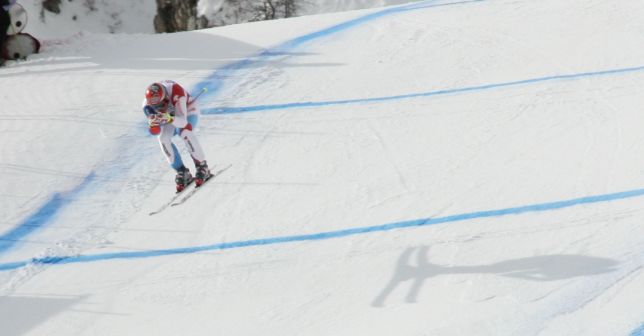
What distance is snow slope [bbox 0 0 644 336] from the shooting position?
5773mm

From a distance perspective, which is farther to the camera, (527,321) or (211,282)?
(211,282)

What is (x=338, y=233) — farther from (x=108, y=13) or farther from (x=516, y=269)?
(x=108, y=13)

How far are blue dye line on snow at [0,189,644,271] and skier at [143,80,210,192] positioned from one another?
89 cm

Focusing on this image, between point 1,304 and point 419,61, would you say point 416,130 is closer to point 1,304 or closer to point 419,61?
point 419,61

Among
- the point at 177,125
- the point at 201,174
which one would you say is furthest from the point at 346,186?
the point at 177,125

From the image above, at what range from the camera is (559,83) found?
389 inches

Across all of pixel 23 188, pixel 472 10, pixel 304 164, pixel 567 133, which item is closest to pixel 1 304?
pixel 23 188

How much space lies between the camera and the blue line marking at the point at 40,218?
7.49 metres

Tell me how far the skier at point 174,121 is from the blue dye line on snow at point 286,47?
3086mm

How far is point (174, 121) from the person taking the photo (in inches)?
288

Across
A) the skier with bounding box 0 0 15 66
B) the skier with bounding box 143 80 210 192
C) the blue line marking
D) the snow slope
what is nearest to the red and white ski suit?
the skier with bounding box 143 80 210 192

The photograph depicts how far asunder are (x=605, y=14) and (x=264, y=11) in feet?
33.4

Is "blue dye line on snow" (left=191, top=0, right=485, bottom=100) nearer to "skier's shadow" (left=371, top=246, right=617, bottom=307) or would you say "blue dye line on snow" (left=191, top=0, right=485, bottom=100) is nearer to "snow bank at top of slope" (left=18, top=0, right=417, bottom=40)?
"skier's shadow" (left=371, top=246, right=617, bottom=307)

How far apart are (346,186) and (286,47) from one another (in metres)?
5.10
